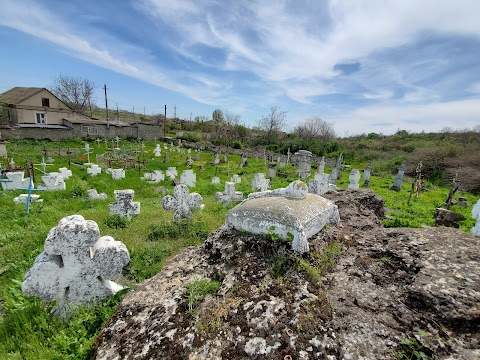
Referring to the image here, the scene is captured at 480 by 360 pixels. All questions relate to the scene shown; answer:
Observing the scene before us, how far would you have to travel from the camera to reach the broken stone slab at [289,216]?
3.29 meters

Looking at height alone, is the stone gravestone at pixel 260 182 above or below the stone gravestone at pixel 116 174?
above

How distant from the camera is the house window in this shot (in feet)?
117

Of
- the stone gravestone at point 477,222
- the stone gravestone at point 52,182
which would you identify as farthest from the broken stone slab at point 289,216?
the stone gravestone at point 52,182

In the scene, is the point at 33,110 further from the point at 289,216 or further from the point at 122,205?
the point at 289,216

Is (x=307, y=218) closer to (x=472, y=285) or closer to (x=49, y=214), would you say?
(x=472, y=285)

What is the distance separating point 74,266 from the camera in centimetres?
317

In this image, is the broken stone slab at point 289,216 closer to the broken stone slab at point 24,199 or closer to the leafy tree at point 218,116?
the broken stone slab at point 24,199

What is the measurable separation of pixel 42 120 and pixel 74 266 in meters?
42.9

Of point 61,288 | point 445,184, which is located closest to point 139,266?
point 61,288

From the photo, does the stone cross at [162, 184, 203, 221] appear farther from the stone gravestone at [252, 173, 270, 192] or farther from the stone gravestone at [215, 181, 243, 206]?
the stone gravestone at [252, 173, 270, 192]

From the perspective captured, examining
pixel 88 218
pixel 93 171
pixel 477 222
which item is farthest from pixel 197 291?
pixel 93 171

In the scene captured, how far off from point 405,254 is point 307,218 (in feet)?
3.94

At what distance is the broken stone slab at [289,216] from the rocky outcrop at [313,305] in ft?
0.54

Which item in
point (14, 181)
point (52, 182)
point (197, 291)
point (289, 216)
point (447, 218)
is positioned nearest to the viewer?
point (197, 291)
